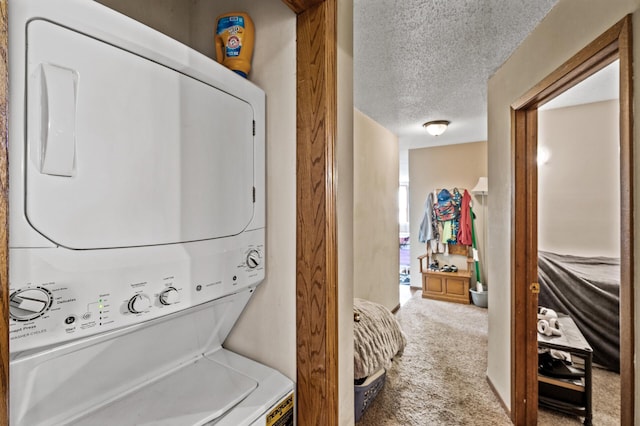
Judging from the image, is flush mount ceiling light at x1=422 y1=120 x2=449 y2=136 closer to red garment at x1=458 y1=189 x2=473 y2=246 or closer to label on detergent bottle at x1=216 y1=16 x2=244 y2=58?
red garment at x1=458 y1=189 x2=473 y2=246

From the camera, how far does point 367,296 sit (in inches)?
136

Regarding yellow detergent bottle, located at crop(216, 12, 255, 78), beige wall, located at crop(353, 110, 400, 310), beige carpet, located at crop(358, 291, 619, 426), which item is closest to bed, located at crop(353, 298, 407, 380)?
beige carpet, located at crop(358, 291, 619, 426)

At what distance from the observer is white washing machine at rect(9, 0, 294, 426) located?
0.58 metres

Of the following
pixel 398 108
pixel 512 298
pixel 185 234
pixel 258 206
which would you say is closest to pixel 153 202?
pixel 185 234

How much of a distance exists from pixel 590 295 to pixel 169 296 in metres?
3.32

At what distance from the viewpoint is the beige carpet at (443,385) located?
211 centimetres

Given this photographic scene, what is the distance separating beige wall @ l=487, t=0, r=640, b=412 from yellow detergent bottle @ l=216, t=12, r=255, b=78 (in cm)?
132

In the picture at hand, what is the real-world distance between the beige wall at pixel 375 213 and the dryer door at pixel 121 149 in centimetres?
235

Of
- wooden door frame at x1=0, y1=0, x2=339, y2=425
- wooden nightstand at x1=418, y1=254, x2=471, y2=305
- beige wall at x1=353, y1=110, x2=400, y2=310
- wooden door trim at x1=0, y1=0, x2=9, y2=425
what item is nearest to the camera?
wooden door trim at x1=0, y1=0, x2=9, y2=425

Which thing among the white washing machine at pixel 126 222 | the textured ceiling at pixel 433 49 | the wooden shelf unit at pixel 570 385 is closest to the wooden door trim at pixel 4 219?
the white washing machine at pixel 126 222

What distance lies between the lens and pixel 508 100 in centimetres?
209

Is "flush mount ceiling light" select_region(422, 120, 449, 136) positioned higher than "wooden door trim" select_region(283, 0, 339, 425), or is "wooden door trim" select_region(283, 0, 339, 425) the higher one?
"flush mount ceiling light" select_region(422, 120, 449, 136)

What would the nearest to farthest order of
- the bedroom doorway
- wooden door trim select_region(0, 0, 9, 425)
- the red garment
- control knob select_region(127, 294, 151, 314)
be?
wooden door trim select_region(0, 0, 9, 425), control knob select_region(127, 294, 151, 314), the bedroom doorway, the red garment

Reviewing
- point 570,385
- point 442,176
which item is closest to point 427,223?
point 442,176
